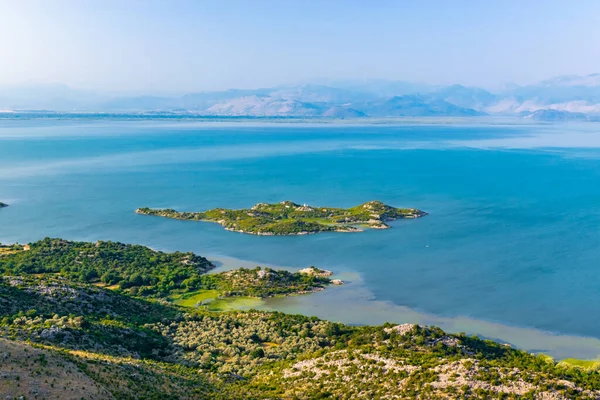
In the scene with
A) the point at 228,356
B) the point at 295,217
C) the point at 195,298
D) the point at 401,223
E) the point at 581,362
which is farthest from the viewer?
the point at 295,217

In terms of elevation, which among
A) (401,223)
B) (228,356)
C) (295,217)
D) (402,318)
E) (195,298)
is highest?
(295,217)

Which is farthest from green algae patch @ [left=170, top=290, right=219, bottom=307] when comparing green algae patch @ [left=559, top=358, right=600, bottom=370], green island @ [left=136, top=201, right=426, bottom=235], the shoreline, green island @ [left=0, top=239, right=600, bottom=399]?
green algae patch @ [left=559, top=358, right=600, bottom=370]

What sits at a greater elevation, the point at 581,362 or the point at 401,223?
the point at 401,223

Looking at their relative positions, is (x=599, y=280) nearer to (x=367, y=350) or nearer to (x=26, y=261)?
(x=367, y=350)

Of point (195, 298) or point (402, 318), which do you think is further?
point (195, 298)

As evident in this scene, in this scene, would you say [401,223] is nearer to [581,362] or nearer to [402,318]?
[402,318]

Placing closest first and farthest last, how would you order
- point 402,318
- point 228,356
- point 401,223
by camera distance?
point 228,356, point 402,318, point 401,223

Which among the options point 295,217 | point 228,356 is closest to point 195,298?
point 228,356

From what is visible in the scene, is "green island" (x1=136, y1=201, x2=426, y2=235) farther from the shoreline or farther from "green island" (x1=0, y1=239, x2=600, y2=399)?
"green island" (x1=0, y1=239, x2=600, y2=399)
